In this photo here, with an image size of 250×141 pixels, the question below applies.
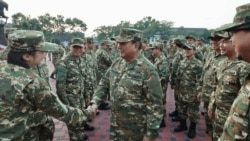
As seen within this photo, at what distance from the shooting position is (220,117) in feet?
10.3

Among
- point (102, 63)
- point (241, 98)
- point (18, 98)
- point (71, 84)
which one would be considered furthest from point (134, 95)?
point (102, 63)

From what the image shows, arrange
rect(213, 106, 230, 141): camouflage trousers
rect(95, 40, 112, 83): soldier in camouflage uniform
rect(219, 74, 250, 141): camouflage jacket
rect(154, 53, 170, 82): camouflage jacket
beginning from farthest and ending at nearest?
rect(95, 40, 112, 83): soldier in camouflage uniform < rect(154, 53, 170, 82): camouflage jacket < rect(213, 106, 230, 141): camouflage trousers < rect(219, 74, 250, 141): camouflage jacket

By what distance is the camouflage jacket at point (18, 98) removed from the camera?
6.40ft

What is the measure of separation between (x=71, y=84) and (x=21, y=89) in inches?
96.4

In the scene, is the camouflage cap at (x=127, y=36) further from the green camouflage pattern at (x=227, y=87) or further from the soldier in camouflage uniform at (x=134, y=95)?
the green camouflage pattern at (x=227, y=87)

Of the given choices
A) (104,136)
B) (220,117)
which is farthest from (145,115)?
(104,136)

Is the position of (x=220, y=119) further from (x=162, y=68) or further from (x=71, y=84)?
(x=162, y=68)

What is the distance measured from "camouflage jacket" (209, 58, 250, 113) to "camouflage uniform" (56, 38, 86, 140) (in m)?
2.46

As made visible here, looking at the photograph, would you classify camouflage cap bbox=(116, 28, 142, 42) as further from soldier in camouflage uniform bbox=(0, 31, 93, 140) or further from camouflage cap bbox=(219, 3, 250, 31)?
camouflage cap bbox=(219, 3, 250, 31)

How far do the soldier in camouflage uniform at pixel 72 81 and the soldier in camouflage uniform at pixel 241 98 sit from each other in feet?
10.9

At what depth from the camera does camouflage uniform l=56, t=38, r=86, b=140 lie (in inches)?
167

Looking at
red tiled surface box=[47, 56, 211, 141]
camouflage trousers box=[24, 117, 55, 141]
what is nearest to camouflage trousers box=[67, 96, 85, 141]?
red tiled surface box=[47, 56, 211, 141]

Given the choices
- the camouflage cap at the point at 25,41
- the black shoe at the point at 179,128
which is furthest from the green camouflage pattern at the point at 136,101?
the black shoe at the point at 179,128

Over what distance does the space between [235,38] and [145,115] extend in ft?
5.57
